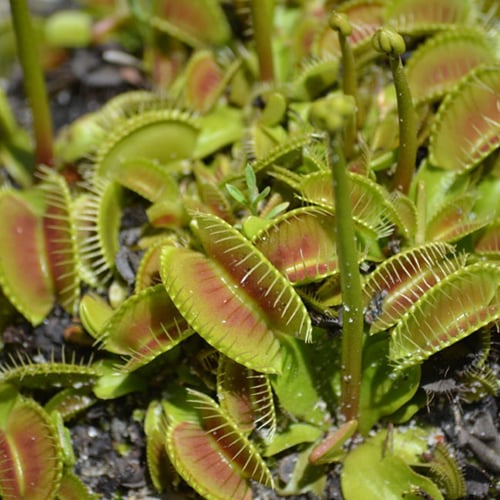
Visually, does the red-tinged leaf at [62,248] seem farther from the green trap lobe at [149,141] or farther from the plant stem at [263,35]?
the plant stem at [263,35]

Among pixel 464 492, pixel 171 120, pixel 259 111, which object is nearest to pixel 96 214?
pixel 171 120

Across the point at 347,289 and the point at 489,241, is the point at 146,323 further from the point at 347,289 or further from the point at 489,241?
the point at 489,241

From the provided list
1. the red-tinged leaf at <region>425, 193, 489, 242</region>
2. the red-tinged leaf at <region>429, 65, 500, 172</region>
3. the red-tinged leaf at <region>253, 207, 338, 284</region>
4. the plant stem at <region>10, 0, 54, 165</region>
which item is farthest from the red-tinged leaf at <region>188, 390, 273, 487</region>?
the plant stem at <region>10, 0, 54, 165</region>

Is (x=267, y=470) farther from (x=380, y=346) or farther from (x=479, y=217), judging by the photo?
(x=479, y=217)

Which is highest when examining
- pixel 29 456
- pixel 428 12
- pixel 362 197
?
pixel 428 12

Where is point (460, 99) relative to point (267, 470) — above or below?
above

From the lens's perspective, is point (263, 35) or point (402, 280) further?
point (263, 35)

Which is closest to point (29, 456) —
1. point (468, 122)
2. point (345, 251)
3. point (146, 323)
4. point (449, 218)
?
point (146, 323)

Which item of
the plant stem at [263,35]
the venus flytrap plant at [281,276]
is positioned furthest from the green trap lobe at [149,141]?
the plant stem at [263,35]
